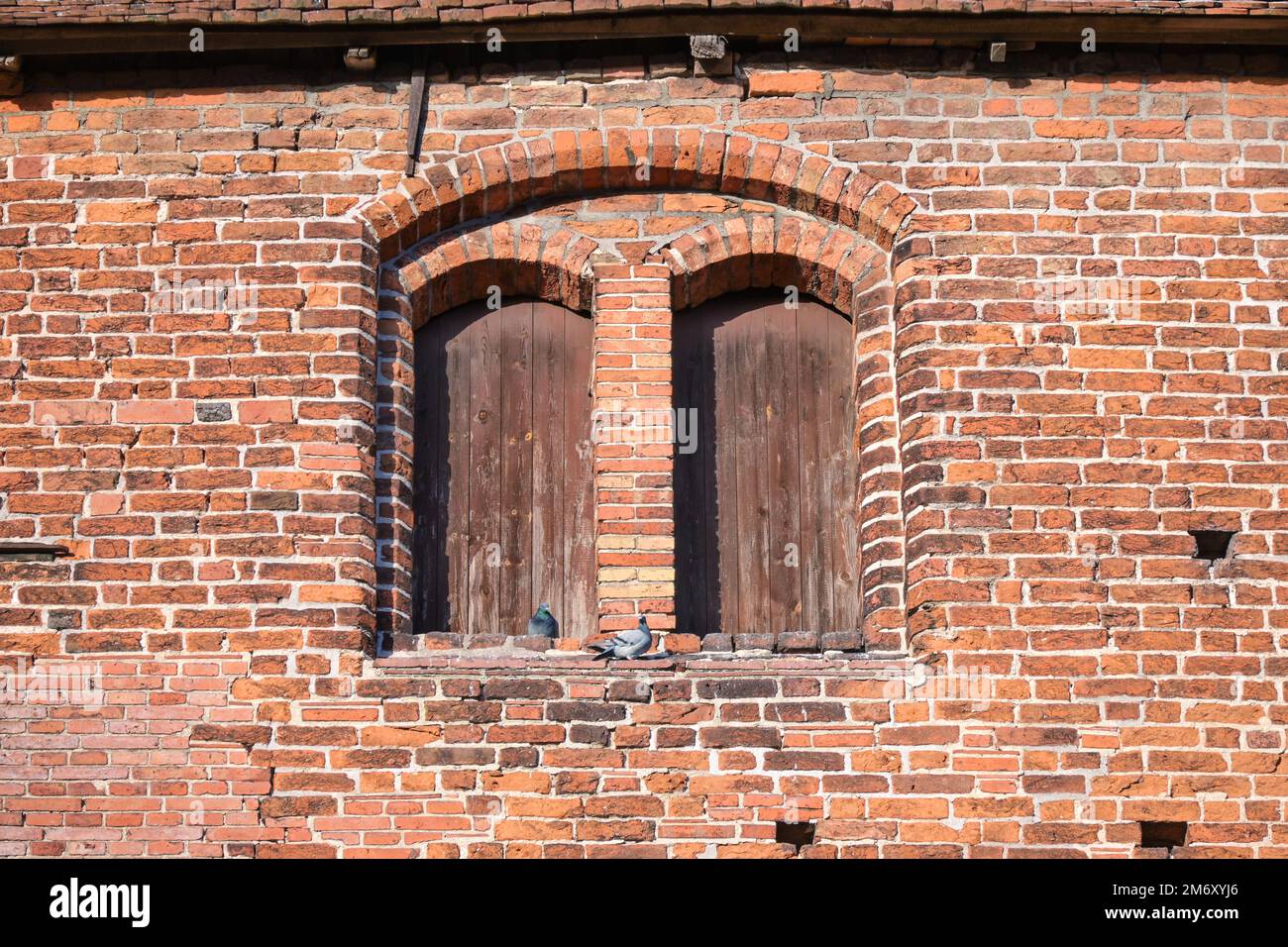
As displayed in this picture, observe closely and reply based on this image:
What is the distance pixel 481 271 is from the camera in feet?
26.3

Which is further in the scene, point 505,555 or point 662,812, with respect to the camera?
point 505,555

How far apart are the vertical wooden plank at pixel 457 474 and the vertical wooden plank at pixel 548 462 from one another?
30 centimetres

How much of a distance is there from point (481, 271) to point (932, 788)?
3.04 m

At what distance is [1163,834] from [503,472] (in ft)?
10.5

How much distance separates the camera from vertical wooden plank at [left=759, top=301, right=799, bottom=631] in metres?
7.72

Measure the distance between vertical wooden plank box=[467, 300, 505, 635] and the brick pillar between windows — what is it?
0.48 meters

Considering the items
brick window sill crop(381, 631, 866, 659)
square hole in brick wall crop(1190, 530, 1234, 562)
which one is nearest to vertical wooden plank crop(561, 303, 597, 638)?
brick window sill crop(381, 631, 866, 659)

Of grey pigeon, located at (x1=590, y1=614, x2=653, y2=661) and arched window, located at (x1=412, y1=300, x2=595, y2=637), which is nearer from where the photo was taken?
grey pigeon, located at (x1=590, y1=614, x2=653, y2=661)

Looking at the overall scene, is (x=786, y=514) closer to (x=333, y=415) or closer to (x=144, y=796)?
(x=333, y=415)

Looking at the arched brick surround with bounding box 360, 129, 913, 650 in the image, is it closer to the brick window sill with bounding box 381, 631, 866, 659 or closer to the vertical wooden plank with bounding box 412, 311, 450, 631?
the vertical wooden plank with bounding box 412, 311, 450, 631

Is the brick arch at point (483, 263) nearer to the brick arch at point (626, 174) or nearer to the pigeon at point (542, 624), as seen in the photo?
the brick arch at point (626, 174)

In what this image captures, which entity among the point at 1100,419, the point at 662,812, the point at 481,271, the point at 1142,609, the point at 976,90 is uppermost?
the point at 976,90

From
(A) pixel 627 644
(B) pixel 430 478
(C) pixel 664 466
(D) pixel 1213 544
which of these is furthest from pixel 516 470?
(D) pixel 1213 544

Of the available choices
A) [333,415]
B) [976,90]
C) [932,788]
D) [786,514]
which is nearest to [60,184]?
[333,415]
